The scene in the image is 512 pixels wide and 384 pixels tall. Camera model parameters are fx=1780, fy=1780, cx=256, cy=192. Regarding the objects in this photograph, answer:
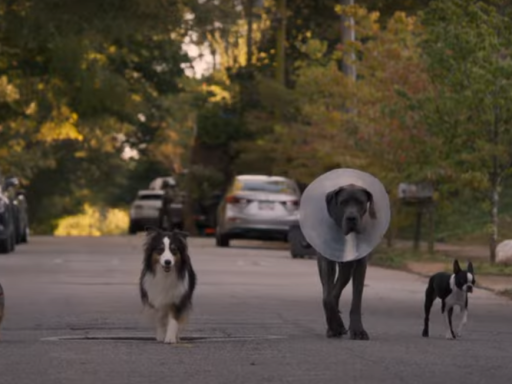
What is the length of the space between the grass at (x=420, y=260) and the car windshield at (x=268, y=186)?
4066mm

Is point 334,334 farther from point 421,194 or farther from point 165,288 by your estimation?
point 421,194

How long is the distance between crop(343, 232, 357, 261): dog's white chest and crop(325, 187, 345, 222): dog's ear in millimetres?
283

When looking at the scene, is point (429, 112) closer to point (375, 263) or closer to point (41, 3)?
point (375, 263)

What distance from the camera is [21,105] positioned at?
177ft

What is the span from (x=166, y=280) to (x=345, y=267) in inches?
77.3

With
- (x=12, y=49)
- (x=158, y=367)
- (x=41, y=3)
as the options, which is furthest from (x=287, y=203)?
(x=158, y=367)

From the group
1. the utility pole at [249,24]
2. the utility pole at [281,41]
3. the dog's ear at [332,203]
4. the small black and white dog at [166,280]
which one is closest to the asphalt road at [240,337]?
the small black and white dog at [166,280]

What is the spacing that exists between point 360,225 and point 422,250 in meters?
22.3

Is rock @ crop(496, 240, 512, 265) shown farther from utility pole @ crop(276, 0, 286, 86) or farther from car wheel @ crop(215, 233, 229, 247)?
utility pole @ crop(276, 0, 286, 86)

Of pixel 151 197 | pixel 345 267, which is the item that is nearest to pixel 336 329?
pixel 345 267

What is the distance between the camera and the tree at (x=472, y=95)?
31.6 metres

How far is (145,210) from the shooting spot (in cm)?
6931

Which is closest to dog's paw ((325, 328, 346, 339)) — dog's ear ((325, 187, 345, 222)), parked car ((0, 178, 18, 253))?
dog's ear ((325, 187, 345, 222))

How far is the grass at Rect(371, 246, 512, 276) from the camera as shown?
3031 centimetres
